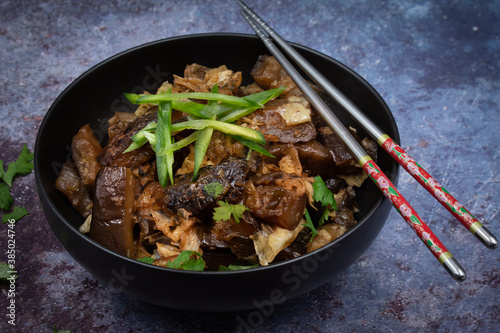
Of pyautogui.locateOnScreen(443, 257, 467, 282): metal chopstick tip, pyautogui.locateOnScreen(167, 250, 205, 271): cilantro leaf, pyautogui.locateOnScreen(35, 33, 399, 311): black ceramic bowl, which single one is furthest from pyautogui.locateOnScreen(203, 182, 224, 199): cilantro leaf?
pyautogui.locateOnScreen(443, 257, 467, 282): metal chopstick tip

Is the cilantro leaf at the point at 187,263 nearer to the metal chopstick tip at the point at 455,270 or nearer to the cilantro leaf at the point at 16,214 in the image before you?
the metal chopstick tip at the point at 455,270

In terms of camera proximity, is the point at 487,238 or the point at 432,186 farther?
the point at 432,186

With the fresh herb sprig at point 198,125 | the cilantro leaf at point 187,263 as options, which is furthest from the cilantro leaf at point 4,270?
the cilantro leaf at point 187,263

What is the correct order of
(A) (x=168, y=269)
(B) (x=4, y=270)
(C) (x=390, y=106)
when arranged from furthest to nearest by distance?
(C) (x=390, y=106) → (B) (x=4, y=270) → (A) (x=168, y=269)

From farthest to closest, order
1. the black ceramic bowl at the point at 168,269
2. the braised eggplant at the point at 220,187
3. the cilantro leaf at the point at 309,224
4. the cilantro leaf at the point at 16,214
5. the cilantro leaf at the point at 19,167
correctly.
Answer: the cilantro leaf at the point at 19,167
the cilantro leaf at the point at 16,214
the cilantro leaf at the point at 309,224
the braised eggplant at the point at 220,187
the black ceramic bowl at the point at 168,269

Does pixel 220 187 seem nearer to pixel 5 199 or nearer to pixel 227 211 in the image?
pixel 227 211

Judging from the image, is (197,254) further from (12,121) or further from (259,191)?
(12,121)

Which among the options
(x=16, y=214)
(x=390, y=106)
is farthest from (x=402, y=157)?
(x=16, y=214)
